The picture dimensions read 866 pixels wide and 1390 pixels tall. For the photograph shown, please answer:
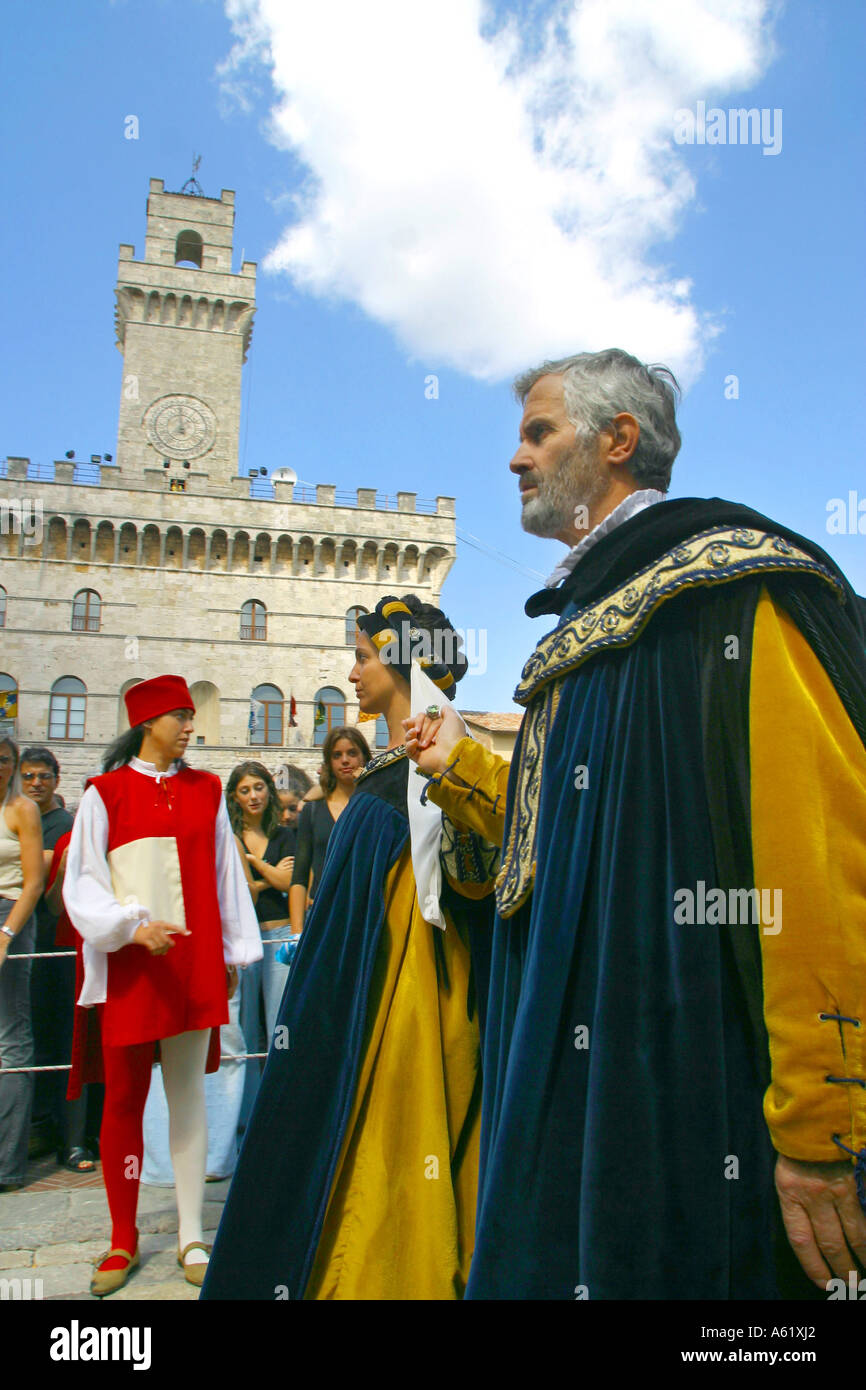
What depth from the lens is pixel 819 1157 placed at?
122cm

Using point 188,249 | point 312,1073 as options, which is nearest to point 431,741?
point 312,1073

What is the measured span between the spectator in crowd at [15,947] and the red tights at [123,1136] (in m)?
1.49

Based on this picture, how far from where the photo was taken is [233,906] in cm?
367

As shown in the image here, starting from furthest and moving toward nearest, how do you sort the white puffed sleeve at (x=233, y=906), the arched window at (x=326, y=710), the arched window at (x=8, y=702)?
the arched window at (x=326, y=710) < the arched window at (x=8, y=702) < the white puffed sleeve at (x=233, y=906)

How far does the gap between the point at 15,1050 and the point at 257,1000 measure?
48.5 inches

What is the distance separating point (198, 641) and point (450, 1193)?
92.9 feet

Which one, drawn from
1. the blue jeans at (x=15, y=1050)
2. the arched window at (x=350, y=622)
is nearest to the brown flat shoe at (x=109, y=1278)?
the blue jeans at (x=15, y=1050)

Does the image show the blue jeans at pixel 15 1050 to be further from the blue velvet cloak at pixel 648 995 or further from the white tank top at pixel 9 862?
the blue velvet cloak at pixel 648 995

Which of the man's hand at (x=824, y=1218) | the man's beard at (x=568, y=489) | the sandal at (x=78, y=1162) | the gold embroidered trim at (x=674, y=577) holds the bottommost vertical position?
the sandal at (x=78, y=1162)

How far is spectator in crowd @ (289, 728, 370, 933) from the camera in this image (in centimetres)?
A: 498

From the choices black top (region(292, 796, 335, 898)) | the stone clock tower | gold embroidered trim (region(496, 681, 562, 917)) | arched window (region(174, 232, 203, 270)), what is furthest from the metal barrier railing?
arched window (region(174, 232, 203, 270))

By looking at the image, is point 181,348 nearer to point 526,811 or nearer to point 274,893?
point 274,893

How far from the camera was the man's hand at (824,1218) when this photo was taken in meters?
1.23
